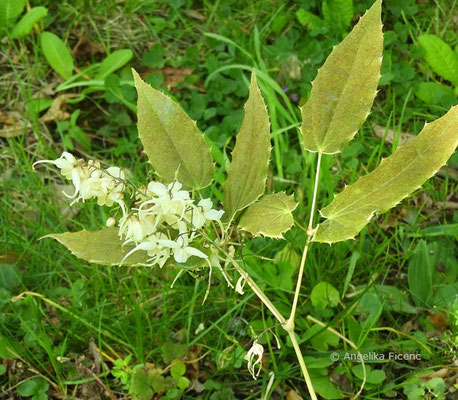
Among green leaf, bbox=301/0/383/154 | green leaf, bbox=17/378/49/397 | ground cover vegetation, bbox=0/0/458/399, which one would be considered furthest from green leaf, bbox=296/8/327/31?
green leaf, bbox=17/378/49/397

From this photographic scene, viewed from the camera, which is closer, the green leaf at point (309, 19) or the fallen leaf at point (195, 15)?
the green leaf at point (309, 19)

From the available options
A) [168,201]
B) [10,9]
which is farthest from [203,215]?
[10,9]

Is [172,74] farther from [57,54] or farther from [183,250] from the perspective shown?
[183,250]

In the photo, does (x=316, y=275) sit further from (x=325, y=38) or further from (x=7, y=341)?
(x=325, y=38)

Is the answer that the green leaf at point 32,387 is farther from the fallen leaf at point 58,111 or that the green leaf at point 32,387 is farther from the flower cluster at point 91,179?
the fallen leaf at point 58,111

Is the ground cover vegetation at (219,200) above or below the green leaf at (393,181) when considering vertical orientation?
below

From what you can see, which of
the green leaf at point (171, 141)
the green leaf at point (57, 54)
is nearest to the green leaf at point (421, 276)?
the green leaf at point (171, 141)

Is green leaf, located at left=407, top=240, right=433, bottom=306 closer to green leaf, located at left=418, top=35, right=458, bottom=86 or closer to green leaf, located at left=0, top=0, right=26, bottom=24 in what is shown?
green leaf, located at left=418, top=35, right=458, bottom=86
